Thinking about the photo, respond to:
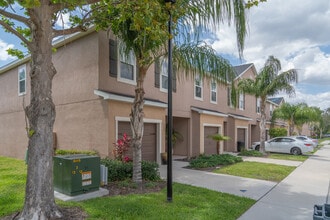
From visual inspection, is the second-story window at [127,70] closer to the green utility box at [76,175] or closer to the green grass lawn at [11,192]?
the green utility box at [76,175]

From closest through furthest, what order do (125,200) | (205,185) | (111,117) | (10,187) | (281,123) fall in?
(125,200) < (10,187) < (205,185) < (111,117) < (281,123)

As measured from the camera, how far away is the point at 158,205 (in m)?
5.75

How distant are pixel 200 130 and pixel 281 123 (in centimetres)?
2751

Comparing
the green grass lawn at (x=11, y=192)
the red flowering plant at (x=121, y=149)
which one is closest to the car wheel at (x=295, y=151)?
the red flowering plant at (x=121, y=149)

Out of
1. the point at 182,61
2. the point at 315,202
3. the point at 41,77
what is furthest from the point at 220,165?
the point at 41,77

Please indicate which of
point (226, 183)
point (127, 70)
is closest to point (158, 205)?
point (226, 183)

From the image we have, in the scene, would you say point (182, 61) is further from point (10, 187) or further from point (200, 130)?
point (200, 130)

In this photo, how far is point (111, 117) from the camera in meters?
9.38

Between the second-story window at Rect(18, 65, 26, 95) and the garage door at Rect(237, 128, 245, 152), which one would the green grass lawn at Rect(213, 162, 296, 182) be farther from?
the second-story window at Rect(18, 65, 26, 95)

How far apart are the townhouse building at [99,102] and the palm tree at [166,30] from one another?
0.68 m

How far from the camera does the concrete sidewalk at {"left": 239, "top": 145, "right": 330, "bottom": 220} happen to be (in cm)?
559

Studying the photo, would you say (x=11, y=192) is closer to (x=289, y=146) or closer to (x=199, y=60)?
(x=199, y=60)

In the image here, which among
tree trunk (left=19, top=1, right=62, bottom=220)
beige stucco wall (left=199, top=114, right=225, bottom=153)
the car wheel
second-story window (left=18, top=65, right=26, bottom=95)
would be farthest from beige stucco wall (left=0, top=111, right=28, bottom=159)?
the car wheel

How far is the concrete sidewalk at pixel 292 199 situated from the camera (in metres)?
5.59
